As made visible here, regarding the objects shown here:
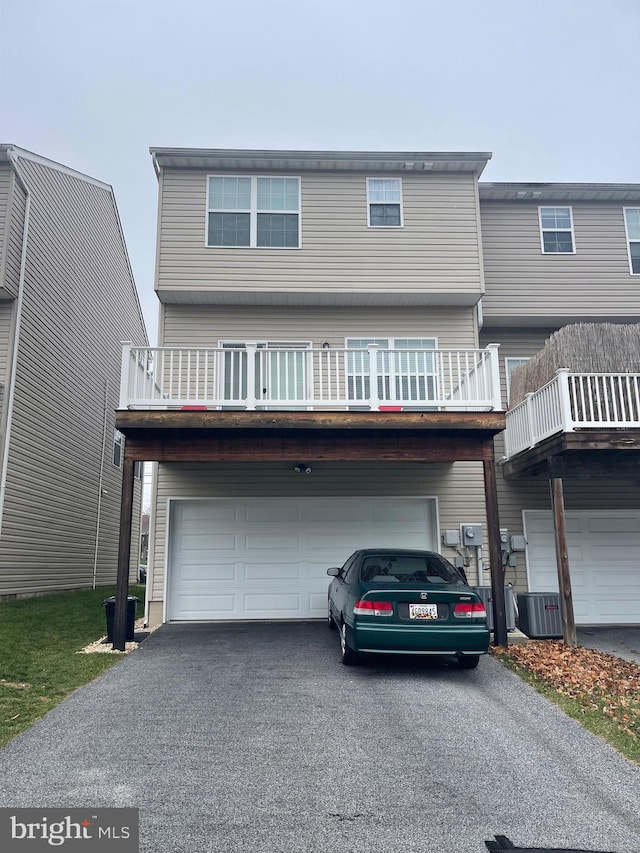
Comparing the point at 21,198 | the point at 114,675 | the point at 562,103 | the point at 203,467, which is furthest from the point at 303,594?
the point at 562,103

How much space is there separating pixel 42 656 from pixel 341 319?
24.5 feet

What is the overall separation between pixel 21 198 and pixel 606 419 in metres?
11.7

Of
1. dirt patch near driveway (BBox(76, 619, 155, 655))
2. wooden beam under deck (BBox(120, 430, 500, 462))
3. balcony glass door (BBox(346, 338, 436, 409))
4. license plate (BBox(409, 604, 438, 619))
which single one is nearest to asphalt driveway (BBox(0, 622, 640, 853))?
license plate (BBox(409, 604, 438, 619))

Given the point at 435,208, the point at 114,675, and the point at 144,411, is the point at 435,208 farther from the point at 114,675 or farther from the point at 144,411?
the point at 114,675

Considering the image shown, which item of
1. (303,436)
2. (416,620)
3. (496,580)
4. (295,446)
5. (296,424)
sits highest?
(296,424)

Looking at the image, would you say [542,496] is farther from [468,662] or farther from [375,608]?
[375,608]

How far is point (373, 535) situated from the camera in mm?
10531

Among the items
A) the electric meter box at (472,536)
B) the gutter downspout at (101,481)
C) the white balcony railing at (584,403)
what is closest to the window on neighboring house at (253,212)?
the white balcony railing at (584,403)

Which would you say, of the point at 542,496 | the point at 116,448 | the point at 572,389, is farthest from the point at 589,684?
the point at 116,448

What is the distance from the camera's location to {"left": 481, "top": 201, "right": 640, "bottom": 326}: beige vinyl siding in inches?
460

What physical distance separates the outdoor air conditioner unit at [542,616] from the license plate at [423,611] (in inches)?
140

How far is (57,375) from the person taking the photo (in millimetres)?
13336

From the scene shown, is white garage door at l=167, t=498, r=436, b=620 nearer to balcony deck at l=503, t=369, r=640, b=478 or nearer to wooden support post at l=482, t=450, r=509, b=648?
wooden support post at l=482, t=450, r=509, b=648

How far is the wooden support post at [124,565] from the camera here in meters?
7.76
